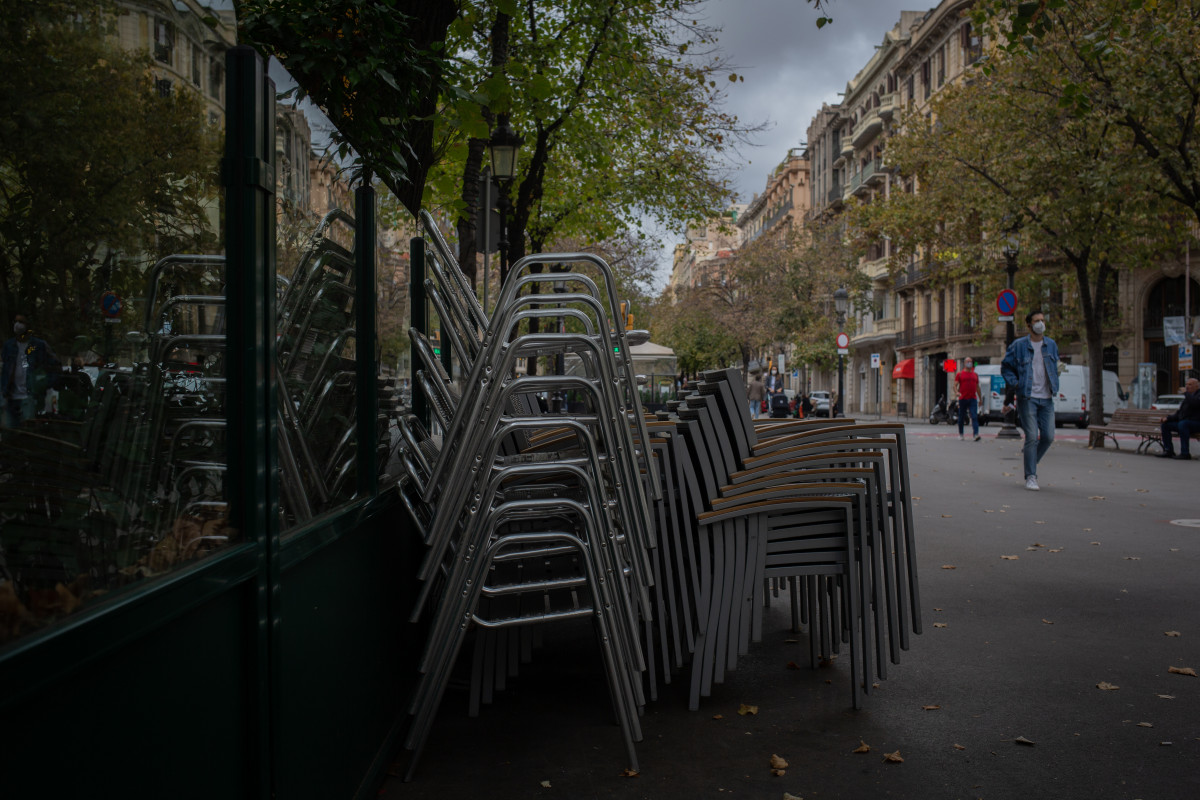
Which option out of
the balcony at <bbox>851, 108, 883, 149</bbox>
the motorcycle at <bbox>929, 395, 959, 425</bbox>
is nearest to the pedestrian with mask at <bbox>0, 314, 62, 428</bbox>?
the motorcycle at <bbox>929, 395, 959, 425</bbox>

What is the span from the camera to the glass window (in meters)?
1.48

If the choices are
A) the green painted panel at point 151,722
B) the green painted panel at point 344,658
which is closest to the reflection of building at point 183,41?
the green painted panel at point 151,722

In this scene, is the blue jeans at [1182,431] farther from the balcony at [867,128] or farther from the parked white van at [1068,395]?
the balcony at [867,128]

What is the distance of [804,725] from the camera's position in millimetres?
4031

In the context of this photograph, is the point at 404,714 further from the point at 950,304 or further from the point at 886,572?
the point at 950,304

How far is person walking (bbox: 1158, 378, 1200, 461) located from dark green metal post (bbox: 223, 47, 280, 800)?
19049mm

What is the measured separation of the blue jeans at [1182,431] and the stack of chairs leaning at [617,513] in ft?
52.1

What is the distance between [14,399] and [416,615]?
210 cm

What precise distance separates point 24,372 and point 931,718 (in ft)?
11.8

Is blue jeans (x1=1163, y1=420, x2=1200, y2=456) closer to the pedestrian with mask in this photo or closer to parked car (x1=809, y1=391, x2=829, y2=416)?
the pedestrian with mask

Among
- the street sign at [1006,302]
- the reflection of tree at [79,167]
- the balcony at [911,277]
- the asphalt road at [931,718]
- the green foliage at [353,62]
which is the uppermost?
the balcony at [911,277]

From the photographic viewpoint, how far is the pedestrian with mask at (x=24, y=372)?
4.73 feet

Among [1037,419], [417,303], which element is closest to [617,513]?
[417,303]

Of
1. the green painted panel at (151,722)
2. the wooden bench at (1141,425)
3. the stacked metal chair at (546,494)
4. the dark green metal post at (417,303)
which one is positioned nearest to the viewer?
the green painted panel at (151,722)
